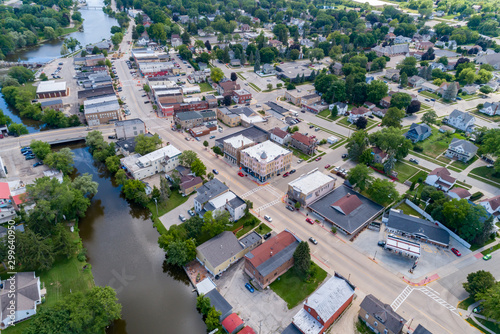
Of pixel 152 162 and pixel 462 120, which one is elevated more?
pixel 462 120

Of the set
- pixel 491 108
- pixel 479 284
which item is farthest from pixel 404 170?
pixel 491 108

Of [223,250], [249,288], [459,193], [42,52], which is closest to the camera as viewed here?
[249,288]

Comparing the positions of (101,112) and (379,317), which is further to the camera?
(101,112)

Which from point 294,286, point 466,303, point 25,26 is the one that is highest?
point 25,26

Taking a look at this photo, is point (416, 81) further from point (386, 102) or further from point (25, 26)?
point (25, 26)

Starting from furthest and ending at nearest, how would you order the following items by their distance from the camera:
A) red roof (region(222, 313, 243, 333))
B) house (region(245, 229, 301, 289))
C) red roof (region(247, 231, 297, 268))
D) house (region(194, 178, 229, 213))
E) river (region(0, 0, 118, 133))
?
river (region(0, 0, 118, 133)) → house (region(194, 178, 229, 213)) → red roof (region(247, 231, 297, 268)) → house (region(245, 229, 301, 289)) → red roof (region(222, 313, 243, 333))

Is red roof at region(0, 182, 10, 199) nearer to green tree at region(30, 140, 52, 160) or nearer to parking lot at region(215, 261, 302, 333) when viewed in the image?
green tree at region(30, 140, 52, 160)

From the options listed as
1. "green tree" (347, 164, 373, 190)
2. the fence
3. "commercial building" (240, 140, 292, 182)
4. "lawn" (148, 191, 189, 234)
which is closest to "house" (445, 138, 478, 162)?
the fence

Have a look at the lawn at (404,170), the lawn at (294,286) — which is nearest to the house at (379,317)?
the lawn at (294,286)
